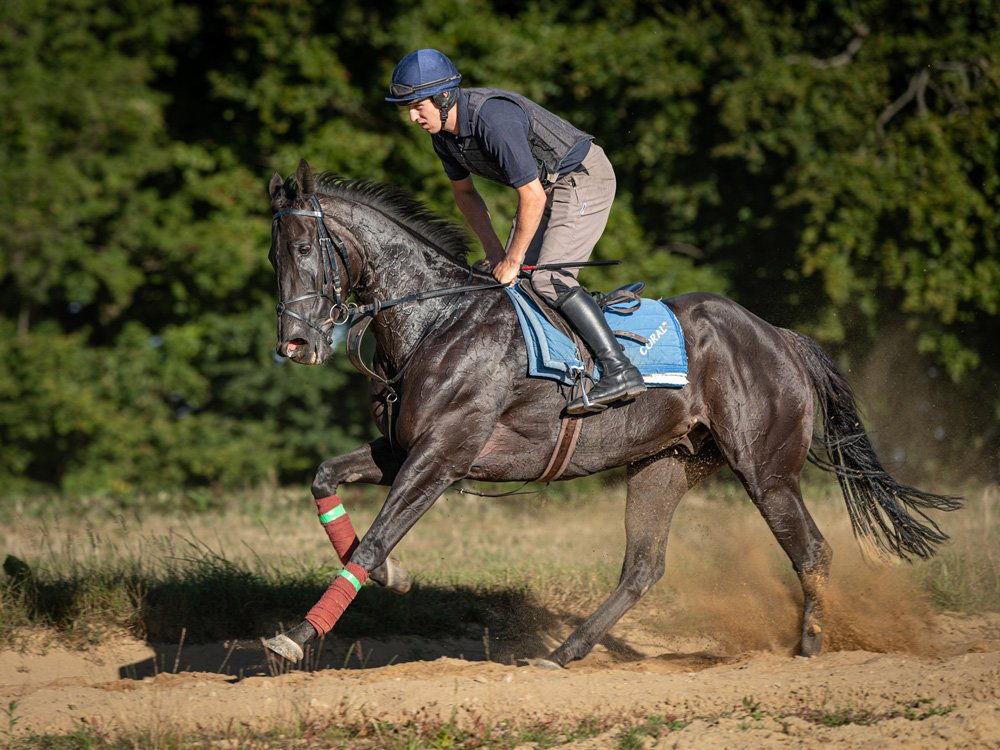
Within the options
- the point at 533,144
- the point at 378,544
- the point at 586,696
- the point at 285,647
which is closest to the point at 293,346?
the point at 378,544

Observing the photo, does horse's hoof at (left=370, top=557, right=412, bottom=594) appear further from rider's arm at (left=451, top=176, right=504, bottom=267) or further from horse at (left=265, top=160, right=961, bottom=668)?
rider's arm at (left=451, top=176, right=504, bottom=267)

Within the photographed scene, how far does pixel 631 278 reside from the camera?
508 inches

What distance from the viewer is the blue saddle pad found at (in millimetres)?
4738

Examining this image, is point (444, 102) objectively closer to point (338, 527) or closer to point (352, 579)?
point (338, 527)

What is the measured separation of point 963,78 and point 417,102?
9.84 metres

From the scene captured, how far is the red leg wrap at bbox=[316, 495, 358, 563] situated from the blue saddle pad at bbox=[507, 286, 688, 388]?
1.23 m

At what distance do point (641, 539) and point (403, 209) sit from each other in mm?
2432

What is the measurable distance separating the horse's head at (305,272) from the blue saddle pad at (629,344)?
972 mm

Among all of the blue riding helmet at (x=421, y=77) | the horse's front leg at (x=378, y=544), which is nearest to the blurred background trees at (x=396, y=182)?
the horse's front leg at (x=378, y=544)

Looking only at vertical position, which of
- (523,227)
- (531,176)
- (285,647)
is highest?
(531,176)

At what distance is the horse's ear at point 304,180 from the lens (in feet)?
14.5

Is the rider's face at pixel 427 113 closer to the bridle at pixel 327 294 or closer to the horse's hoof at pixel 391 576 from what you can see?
the bridle at pixel 327 294

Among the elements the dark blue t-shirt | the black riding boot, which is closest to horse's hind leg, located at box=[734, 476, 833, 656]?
the black riding boot

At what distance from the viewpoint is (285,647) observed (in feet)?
13.6
